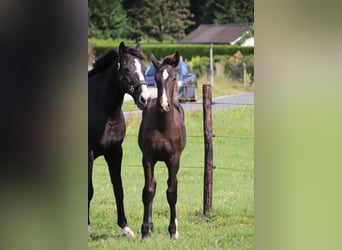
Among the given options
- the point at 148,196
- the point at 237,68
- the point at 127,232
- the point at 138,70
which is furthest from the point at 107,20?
the point at 127,232

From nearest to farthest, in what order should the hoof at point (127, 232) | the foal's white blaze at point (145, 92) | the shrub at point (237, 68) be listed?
the foal's white blaze at point (145, 92) → the hoof at point (127, 232) → the shrub at point (237, 68)

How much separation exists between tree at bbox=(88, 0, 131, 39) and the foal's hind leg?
483 mm

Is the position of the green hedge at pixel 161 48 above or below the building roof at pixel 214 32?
below

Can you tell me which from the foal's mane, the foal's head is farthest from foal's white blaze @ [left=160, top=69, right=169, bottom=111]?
the foal's mane

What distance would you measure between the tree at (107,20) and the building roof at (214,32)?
10.0 inches

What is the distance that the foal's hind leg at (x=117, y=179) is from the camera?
11.4 ft

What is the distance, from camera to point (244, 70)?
3.59 m

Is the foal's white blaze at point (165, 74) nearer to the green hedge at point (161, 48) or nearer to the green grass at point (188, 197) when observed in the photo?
the green hedge at point (161, 48)

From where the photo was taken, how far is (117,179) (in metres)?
3.48

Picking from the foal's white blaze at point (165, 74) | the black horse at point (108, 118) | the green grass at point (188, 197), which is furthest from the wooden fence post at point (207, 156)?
the black horse at point (108, 118)
